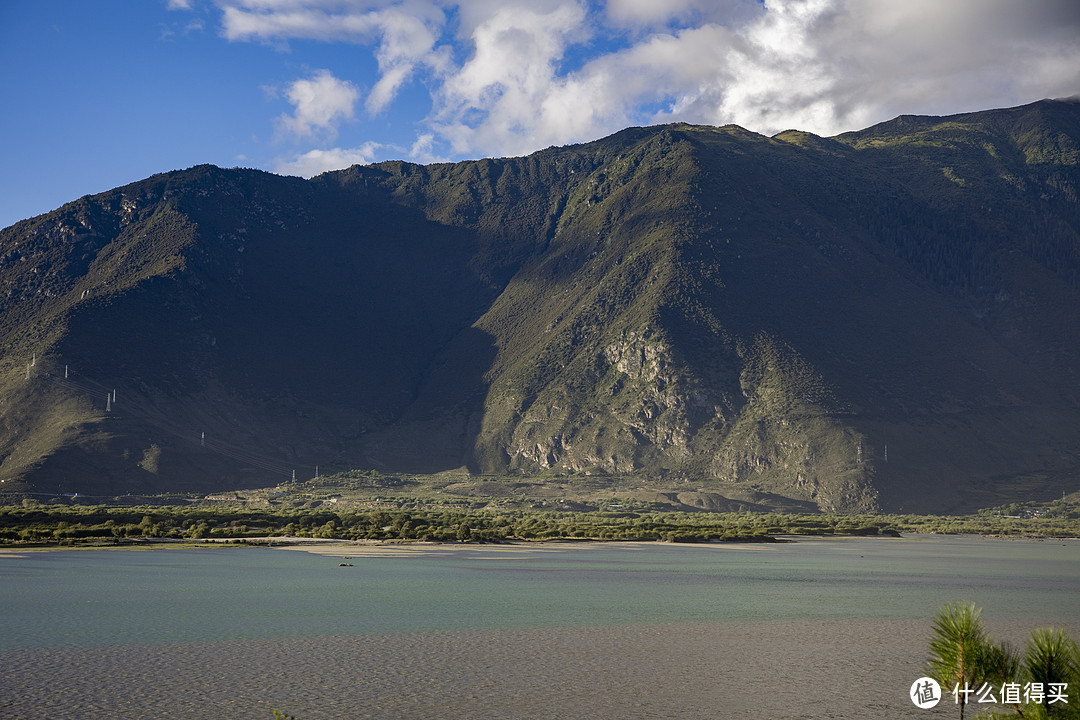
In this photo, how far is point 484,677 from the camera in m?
21.9

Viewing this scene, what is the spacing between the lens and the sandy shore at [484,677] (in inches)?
736

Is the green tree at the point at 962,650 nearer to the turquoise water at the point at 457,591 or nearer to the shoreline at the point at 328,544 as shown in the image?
the turquoise water at the point at 457,591

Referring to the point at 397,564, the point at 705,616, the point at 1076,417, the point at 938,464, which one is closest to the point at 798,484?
the point at 938,464

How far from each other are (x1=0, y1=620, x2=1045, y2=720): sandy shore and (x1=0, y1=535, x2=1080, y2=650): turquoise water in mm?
2515

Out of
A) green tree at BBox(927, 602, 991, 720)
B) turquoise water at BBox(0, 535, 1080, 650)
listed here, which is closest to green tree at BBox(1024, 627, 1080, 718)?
green tree at BBox(927, 602, 991, 720)

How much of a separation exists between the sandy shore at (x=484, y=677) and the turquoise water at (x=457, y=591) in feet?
8.25

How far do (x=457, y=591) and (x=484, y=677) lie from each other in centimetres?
1709

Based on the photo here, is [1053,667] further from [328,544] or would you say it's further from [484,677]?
[328,544]

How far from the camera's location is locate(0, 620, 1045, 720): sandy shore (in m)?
18.7

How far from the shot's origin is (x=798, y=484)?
16762 cm

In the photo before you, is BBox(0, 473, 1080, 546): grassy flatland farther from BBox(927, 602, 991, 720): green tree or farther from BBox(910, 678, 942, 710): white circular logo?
BBox(927, 602, 991, 720): green tree

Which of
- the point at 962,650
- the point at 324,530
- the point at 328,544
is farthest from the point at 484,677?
the point at 324,530

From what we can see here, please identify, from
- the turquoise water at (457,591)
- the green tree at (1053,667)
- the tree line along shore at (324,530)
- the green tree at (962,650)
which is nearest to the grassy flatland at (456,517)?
the tree line along shore at (324,530)

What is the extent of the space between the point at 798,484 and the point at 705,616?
140210 millimetres
